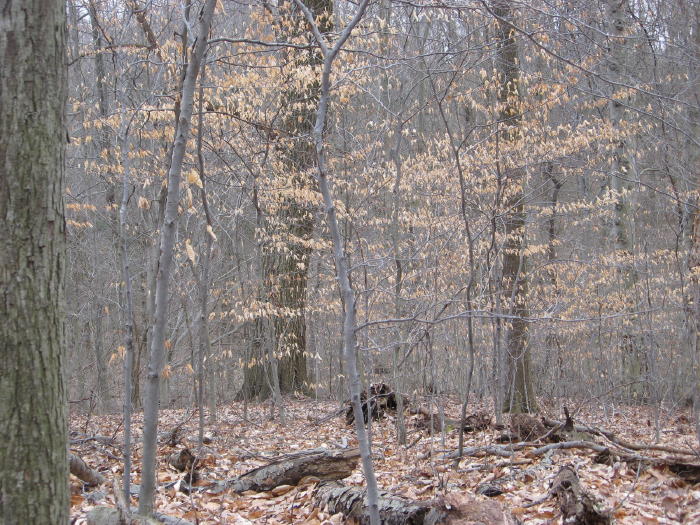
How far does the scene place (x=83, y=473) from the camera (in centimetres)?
412

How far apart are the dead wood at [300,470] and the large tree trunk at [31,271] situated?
2414mm

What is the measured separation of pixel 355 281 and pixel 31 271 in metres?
8.26

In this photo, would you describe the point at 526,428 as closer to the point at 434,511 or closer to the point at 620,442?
the point at 620,442

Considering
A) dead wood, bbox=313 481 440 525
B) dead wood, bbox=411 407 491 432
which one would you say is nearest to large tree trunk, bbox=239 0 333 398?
dead wood, bbox=411 407 491 432

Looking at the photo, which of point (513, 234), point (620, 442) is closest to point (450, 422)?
point (620, 442)

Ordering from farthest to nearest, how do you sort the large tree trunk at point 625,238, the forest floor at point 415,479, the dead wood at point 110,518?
1. the large tree trunk at point 625,238
2. the forest floor at point 415,479
3. the dead wood at point 110,518

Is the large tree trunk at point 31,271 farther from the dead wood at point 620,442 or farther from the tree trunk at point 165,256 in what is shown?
the dead wood at point 620,442

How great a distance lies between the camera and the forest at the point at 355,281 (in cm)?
202

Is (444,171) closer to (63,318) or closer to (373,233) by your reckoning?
(373,233)

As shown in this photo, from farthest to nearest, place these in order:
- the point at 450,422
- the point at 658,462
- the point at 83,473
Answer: the point at 450,422, the point at 83,473, the point at 658,462

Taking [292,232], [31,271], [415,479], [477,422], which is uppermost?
[292,232]

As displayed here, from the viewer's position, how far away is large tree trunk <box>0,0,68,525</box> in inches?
74.5

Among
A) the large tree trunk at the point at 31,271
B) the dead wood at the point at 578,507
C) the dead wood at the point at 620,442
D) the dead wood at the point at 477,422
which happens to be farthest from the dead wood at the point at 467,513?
the dead wood at the point at 477,422

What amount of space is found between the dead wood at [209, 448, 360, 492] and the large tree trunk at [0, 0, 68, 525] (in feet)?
7.92
